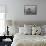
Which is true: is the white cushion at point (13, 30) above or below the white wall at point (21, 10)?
below

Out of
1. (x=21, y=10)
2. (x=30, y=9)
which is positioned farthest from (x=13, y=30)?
(x=30, y=9)

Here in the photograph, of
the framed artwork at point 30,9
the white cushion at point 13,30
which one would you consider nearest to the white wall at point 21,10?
the framed artwork at point 30,9

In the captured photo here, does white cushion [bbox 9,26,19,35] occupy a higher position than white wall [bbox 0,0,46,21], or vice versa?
white wall [bbox 0,0,46,21]

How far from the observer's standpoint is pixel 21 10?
15.8ft

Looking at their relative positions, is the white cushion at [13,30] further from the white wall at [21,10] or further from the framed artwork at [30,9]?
the framed artwork at [30,9]

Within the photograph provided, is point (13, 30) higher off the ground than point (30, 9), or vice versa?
point (30, 9)

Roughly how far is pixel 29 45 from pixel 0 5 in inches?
101

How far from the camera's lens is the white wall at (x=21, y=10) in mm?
4789

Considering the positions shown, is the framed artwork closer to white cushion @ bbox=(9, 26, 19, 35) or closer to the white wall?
the white wall

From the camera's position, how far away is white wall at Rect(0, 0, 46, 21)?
479 cm

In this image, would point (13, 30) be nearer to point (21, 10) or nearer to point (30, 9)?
point (21, 10)

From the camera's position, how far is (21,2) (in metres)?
4.80

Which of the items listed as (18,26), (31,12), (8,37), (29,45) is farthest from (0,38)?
(29,45)

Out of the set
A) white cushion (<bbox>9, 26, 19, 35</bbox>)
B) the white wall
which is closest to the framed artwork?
the white wall
